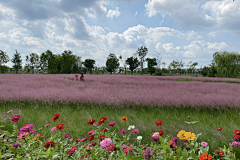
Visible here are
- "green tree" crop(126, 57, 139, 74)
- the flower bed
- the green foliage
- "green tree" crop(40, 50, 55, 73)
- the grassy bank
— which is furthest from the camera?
"green tree" crop(126, 57, 139, 74)

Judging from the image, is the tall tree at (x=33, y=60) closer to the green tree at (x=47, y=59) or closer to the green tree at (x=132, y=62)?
the green tree at (x=47, y=59)

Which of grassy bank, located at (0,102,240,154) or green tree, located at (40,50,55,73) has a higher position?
green tree, located at (40,50,55,73)

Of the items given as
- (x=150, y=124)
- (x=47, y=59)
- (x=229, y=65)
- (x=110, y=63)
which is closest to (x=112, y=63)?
(x=110, y=63)

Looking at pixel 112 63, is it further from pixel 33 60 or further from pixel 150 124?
pixel 150 124

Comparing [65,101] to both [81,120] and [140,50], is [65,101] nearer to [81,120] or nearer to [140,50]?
[81,120]

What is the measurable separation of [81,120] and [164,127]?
2144 mm

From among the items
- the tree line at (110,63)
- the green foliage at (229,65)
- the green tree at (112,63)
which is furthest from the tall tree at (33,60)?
the green foliage at (229,65)

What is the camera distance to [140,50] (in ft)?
188

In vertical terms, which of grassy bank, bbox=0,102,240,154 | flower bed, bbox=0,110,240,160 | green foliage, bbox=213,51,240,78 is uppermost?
green foliage, bbox=213,51,240,78

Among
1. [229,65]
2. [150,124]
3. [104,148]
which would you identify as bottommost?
[150,124]

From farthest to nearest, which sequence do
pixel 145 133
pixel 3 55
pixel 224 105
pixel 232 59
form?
pixel 3 55 < pixel 232 59 < pixel 224 105 < pixel 145 133

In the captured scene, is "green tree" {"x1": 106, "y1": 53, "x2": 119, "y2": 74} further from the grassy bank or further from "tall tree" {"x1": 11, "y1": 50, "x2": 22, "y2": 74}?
the grassy bank

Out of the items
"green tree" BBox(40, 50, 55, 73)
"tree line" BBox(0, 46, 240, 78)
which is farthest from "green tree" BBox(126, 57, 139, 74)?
"green tree" BBox(40, 50, 55, 73)

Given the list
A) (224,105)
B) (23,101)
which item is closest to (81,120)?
(23,101)
